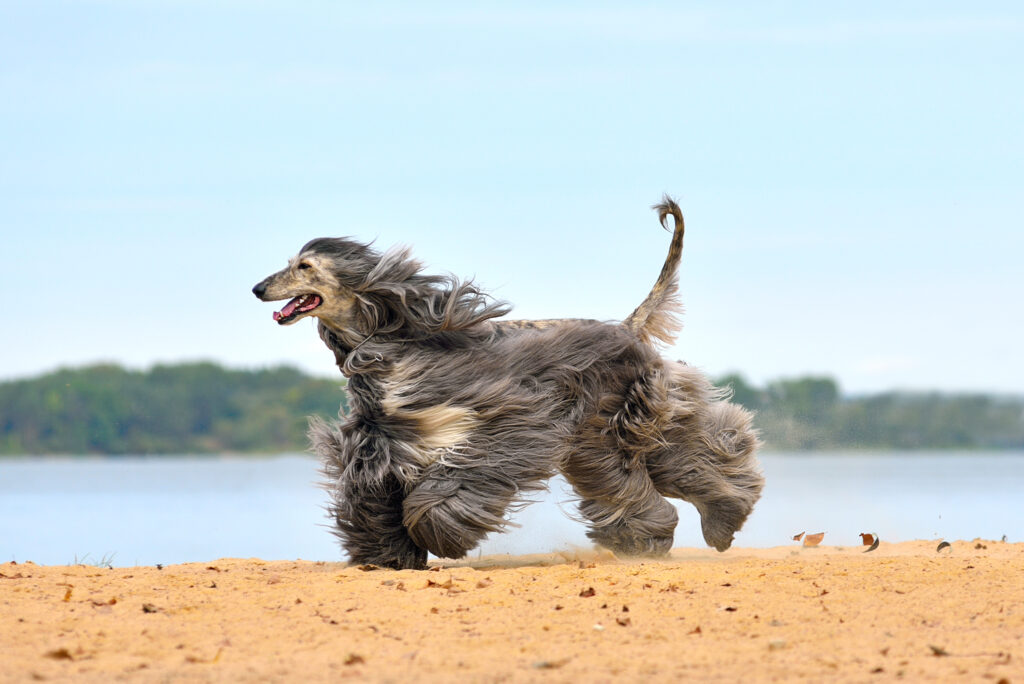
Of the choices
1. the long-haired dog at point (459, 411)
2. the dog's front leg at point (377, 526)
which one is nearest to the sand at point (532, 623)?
the dog's front leg at point (377, 526)

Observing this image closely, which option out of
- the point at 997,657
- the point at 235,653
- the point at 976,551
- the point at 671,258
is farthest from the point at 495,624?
the point at 976,551

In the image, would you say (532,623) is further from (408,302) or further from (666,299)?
(666,299)

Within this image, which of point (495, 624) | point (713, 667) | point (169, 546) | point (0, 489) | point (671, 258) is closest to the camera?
point (713, 667)

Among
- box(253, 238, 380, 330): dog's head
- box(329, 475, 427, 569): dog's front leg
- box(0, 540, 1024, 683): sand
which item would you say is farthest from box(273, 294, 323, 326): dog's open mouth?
box(0, 540, 1024, 683): sand

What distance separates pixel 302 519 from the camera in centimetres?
1816

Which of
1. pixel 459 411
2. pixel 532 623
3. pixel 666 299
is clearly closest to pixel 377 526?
pixel 459 411

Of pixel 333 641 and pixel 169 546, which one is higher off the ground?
pixel 169 546

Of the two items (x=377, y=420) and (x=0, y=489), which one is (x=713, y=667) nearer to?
(x=377, y=420)

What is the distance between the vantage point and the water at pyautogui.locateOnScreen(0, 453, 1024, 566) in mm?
8655

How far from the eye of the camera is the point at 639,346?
7.39m

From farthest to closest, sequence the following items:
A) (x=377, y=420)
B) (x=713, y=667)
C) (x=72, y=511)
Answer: (x=72, y=511), (x=377, y=420), (x=713, y=667)

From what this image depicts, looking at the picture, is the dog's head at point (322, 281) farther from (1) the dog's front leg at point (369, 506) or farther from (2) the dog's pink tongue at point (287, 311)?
(1) the dog's front leg at point (369, 506)

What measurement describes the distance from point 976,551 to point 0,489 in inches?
1148

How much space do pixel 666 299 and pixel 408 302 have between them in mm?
1907
